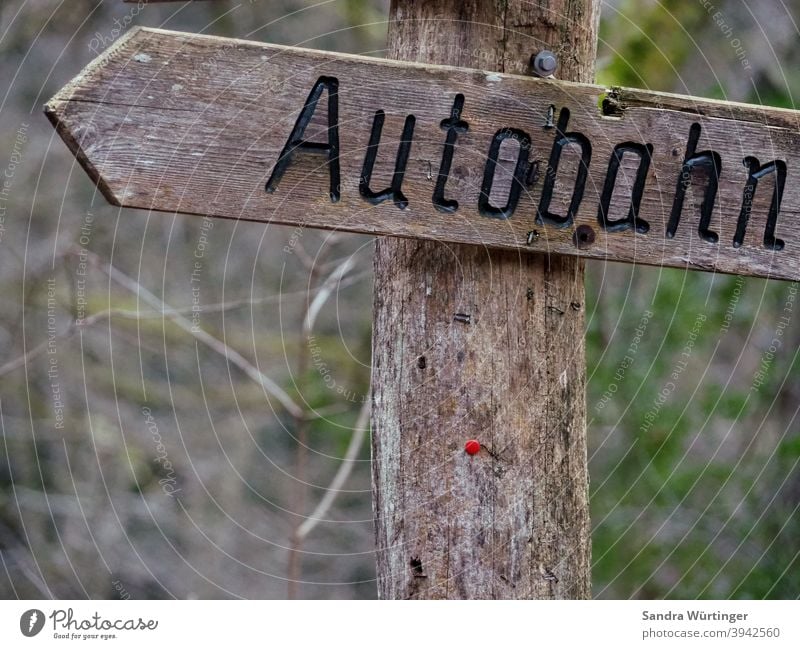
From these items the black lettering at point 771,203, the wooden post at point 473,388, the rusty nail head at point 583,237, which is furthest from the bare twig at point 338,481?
the black lettering at point 771,203

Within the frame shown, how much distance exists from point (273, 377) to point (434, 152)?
3.30 meters

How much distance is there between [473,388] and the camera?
153 cm

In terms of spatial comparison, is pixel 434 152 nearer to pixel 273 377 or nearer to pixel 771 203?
pixel 771 203

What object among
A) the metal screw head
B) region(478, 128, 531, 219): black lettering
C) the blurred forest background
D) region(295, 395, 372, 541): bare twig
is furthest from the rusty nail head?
the blurred forest background

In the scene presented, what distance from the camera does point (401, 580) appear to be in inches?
61.3

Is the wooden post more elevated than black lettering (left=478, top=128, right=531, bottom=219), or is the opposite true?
black lettering (left=478, top=128, right=531, bottom=219)

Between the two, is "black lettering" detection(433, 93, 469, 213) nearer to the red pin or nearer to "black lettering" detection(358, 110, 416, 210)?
"black lettering" detection(358, 110, 416, 210)

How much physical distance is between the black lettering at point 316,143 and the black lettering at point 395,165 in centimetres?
4

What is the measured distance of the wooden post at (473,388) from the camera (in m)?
1.52

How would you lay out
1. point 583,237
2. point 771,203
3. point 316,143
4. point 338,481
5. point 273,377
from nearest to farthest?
1. point 316,143
2. point 583,237
3. point 771,203
4. point 338,481
5. point 273,377

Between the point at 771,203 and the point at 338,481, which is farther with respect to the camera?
the point at 338,481

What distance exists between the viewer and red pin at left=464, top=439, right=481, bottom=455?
4.99 ft

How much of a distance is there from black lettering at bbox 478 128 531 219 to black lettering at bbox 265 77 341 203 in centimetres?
24

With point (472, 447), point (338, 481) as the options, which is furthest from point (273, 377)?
point (472, 447)
